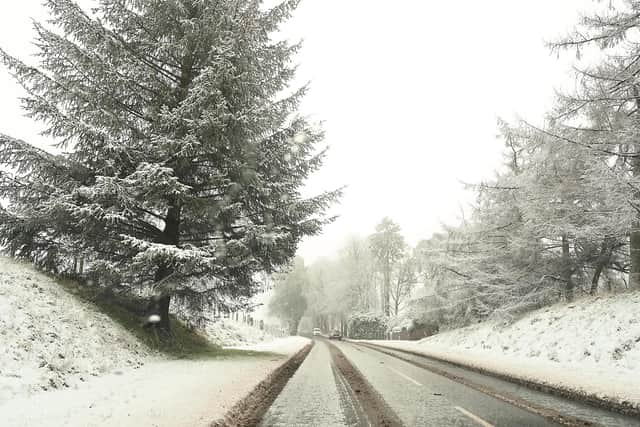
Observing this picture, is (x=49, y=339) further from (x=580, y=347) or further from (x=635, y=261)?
(x=635, y=261)

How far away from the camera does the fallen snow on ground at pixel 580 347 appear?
8.57 meters

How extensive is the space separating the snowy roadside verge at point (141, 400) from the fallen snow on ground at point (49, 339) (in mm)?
361

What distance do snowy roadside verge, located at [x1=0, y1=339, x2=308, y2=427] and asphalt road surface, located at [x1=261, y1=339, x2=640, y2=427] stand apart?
86 centimetres

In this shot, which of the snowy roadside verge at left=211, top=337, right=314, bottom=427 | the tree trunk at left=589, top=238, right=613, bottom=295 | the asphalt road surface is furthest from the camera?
the tree trunk at left=589, top=238, right=613, bottom=295

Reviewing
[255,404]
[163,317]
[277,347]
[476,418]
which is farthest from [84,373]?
[277,347]

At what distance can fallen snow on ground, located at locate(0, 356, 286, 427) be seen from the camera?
4602 millimetres

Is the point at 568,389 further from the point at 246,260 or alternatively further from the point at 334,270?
the point at 334,270

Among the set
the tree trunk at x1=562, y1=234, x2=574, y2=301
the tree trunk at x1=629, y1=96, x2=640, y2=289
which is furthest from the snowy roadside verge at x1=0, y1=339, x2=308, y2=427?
the tree trunk at x1=562, y1=234, x2=574, y2=301

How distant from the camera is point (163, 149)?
10930 mm

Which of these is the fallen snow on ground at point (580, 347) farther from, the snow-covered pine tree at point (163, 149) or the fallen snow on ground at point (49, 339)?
the fallen snow on ground at point (49, 339)

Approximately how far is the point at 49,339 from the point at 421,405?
727 centimetres

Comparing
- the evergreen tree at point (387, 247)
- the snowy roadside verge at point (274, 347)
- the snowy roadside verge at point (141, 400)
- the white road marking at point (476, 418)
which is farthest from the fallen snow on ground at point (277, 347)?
the evergreen tree at point (387, 247)

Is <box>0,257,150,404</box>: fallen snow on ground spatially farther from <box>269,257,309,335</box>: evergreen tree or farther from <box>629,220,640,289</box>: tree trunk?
<box>269,257,309,335</box>: evergreen tree

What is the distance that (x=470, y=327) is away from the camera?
78.2 feet
